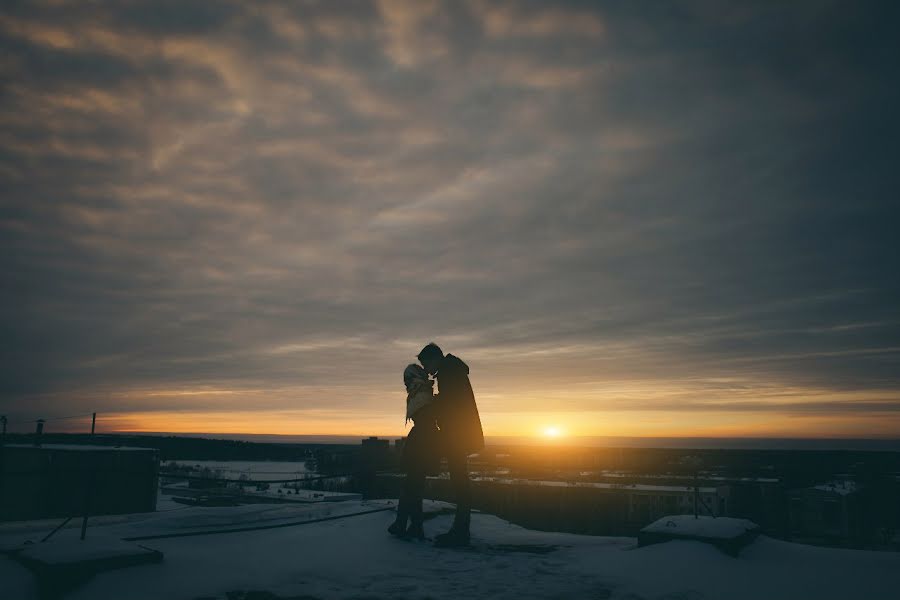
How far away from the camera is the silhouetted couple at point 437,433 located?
23.1ft

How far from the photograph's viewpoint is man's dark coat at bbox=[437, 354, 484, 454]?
711 cm

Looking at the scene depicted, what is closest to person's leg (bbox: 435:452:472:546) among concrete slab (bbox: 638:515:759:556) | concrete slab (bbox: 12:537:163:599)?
concrete slab (bbox: 638:515:759:556)

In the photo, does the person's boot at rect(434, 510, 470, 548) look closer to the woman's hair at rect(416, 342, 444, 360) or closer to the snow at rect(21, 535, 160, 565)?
the woman's hair at rect(416, 342, 444, 360)

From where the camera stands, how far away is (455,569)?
5.54 metres

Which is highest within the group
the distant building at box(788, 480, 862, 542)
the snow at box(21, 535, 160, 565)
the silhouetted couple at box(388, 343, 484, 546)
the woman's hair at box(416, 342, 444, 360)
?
the woman's hair at box(416, 342, 444, 360)

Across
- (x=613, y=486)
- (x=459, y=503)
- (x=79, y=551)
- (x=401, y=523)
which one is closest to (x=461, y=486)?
(x=459, y=503)

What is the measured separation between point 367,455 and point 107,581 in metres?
8.57

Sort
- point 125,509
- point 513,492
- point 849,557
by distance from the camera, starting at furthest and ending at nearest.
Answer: point 513,492 < point 125,509 < point 849,557

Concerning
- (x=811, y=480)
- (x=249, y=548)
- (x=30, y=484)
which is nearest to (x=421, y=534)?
(x=249, y=548)

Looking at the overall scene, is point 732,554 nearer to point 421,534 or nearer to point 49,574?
point 421,534

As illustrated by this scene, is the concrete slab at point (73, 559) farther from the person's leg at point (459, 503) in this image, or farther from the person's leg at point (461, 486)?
the person's leg at point (461, 486)

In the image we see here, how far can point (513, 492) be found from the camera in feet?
108

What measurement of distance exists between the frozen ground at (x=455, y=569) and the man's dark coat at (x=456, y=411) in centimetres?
127

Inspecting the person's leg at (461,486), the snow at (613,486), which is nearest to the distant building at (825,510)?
→ the snow at (613,486)
